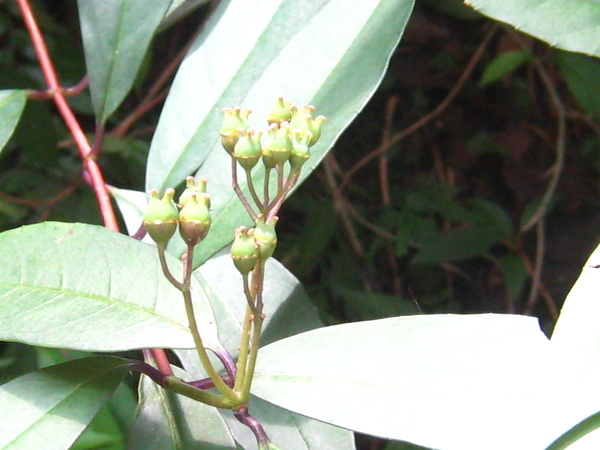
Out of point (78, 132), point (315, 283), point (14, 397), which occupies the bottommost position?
point (315, 283)

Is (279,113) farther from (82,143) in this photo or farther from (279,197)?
(82,143)

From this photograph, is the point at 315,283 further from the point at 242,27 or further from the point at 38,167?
the point at 242,27

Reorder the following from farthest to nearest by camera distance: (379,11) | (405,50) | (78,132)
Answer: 1. (405,50)
2. (78,132)
3. (379,11)

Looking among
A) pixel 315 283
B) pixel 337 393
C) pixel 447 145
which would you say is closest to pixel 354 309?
pixel 315 283

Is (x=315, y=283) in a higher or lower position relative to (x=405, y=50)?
lower

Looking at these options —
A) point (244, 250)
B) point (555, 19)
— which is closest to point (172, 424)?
point (244, 250)

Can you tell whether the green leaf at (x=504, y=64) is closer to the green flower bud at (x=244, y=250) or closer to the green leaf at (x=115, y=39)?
the green leaf at (x=115, y=39)
